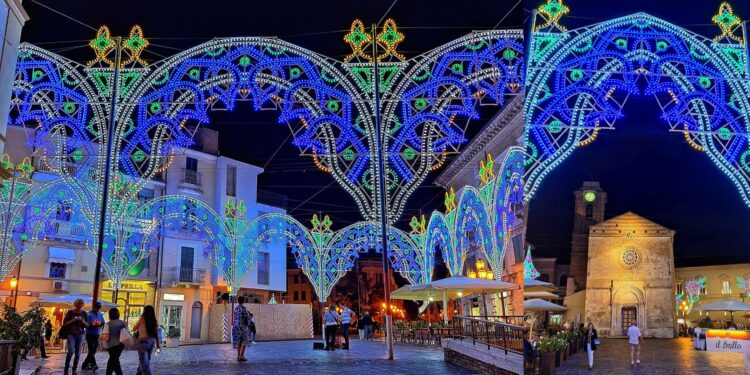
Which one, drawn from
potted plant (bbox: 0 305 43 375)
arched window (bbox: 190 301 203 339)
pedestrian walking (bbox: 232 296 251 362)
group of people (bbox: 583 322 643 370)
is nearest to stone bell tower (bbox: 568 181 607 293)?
group of people (bbox: 583 322 643 370)

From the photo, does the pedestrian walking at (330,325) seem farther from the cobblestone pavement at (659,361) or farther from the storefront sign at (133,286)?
the storefront sign at (133,286)

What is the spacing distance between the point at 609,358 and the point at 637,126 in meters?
6.99

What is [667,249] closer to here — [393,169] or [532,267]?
[532,267]

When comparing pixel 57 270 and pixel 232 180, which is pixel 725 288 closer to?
pixel 57 270

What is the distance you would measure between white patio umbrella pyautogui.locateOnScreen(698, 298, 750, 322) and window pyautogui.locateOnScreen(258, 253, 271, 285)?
30375mm

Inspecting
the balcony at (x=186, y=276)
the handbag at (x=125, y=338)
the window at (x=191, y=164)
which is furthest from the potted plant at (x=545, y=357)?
the window at (x=191, y=164)

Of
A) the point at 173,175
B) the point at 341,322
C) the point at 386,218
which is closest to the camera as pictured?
the point at 386,218

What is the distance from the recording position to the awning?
1356 inches

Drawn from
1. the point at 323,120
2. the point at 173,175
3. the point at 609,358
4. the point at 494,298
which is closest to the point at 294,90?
the point at 323,120

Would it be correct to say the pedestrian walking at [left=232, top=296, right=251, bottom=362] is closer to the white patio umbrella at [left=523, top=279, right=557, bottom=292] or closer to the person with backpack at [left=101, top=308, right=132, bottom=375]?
the person with backpack at [left=101, top=308, right=132, bottom=375]

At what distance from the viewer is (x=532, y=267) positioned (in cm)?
1432

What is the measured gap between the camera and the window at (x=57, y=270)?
114 feet

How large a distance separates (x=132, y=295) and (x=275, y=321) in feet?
26.7

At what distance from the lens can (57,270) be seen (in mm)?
35062
